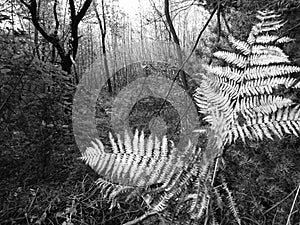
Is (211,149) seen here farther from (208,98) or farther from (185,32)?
(185,32)

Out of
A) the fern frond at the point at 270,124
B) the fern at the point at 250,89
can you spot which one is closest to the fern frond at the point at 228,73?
the fern at the point at 250,89

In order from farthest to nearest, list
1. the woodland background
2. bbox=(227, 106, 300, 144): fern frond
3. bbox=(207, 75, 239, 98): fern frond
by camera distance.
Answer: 1. the woodland background
2. bbox=(207, 75, 239, 98): fern frond
3. bbox=(227, 106, 300, 144): fern frond

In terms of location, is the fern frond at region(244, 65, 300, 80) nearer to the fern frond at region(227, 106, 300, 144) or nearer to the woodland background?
the fern frond at region(227, 106, 300, 144)

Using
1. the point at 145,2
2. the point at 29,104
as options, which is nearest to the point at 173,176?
the point at 29,104

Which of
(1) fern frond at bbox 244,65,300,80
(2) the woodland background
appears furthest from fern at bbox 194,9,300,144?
(2) the woodland background

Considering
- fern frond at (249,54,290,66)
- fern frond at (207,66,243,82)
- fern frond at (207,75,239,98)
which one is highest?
fern frond at (249,54,290,66)

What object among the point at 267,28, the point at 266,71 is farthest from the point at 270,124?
the point at 267,28

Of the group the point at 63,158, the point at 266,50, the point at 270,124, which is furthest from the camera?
the point at 63,158

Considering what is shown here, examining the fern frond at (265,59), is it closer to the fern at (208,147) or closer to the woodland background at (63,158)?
the fern at (208,147)

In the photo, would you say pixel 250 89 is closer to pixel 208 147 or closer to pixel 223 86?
pixel 223 86

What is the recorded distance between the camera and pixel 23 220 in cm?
113

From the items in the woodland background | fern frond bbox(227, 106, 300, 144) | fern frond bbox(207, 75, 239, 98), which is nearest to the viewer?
fern frond bbox(227, 106, 300, 144)

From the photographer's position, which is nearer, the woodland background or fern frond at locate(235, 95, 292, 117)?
fern frond at locate(235, 95, 292, 117)

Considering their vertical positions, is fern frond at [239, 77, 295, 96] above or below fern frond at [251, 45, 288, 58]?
below
